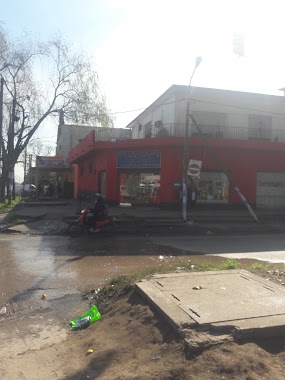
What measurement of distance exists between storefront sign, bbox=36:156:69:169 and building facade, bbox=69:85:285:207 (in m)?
18.6

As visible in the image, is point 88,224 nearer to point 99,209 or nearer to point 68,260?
point 99,209

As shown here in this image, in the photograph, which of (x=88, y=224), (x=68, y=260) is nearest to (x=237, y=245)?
(x=88, y=224)

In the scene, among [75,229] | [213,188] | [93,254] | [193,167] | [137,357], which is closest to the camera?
[137,357]

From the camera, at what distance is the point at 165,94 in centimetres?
2725

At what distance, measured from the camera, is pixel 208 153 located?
24.6m

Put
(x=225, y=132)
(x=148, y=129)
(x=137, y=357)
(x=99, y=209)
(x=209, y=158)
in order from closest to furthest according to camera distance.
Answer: (x=137, y=357), (x=99, y=209), (x=209, y=158), (x=225, y=132), (x=148, y=129)

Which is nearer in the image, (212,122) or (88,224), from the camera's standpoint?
(88,224)

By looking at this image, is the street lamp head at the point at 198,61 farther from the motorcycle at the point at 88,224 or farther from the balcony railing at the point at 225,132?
the motorcycle at the point at 88,224

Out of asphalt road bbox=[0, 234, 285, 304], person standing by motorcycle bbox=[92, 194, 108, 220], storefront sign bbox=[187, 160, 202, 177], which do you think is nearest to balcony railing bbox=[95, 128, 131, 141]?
storefront sign bbox=[187, 160, 202, 177]

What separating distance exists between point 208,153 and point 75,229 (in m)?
11.8

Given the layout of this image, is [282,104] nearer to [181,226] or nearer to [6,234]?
[181,226]

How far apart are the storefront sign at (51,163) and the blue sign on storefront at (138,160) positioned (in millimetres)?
21650

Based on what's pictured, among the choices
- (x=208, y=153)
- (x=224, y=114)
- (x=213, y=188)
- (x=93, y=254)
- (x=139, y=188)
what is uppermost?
(x=224, y=114)

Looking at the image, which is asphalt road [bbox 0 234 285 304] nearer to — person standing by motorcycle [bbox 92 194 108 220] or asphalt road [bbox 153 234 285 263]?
asphalt road [bbox 153 234 285 263]
